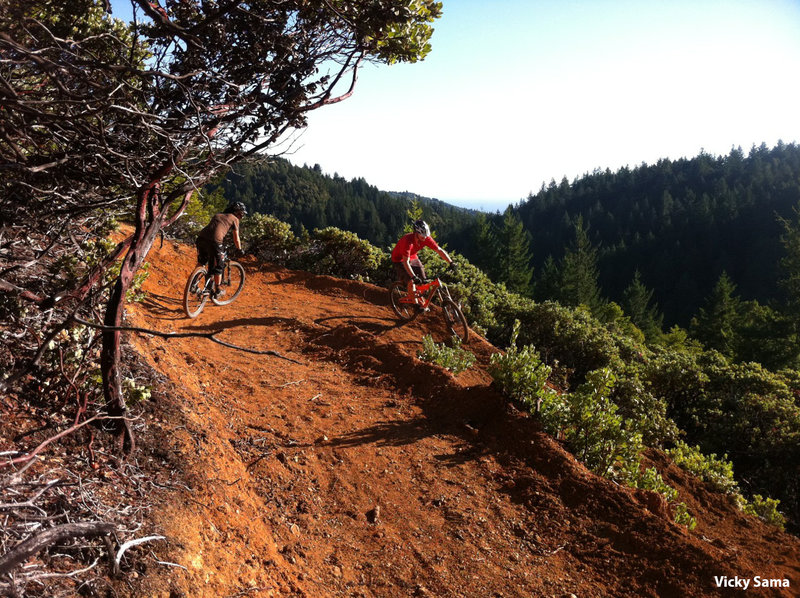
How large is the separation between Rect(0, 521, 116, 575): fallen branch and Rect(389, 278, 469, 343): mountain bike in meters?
6.90

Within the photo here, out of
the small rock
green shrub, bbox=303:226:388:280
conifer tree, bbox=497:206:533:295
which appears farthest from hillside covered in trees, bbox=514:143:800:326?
the small rock

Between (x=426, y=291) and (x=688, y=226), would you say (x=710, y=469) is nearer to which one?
(x=426, y=291)

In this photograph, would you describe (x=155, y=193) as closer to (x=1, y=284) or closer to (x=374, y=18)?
(x=1, y=284)

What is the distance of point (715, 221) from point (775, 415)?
427 feet

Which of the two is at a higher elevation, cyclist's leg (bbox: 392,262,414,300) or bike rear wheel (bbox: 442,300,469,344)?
cyclist's leg (bbox: 392,262,414,300)

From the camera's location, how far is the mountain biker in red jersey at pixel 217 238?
813 cm

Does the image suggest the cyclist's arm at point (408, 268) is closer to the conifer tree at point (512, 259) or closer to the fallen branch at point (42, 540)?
the fallen branch at point (42, 540)

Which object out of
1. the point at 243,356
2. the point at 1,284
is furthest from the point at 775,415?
the point at 1,284

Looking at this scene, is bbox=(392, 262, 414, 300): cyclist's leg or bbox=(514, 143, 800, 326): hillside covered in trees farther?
bbox=(514, 143, 800, 326): hillside covered in trees

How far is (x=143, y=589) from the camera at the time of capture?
7.34ft

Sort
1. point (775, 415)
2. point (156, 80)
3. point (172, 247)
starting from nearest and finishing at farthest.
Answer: point (156, 80) → point (775, 415) → point (172, 247)

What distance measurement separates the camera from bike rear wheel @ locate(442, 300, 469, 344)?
8.41m

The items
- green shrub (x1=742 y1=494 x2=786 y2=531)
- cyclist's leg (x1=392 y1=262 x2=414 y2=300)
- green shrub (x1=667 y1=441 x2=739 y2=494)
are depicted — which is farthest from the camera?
cyclist's leg (x1=392 y1=262 x2=414 y2=300)

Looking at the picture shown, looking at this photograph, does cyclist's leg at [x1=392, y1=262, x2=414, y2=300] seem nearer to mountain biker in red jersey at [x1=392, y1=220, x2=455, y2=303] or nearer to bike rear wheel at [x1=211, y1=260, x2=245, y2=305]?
mountain biker in red jersey at [x1=392, y1=220, x2=455, y2=303]
